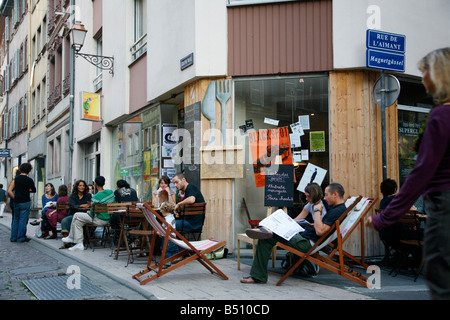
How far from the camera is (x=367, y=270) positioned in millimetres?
6145

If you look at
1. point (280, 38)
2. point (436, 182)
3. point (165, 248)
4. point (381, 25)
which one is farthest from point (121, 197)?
point (436, 182)

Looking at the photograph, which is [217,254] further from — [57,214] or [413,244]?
[57,214]

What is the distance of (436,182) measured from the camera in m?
2.58

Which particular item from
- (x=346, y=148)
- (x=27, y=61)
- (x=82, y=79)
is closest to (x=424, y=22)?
(x=346, y=148)

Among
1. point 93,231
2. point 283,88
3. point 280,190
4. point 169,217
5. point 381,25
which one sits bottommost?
point 93,231

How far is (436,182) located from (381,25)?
6137 millimetres

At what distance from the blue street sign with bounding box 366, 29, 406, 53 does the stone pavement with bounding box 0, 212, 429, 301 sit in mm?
3458

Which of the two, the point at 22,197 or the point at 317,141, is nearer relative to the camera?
the point at 317,141

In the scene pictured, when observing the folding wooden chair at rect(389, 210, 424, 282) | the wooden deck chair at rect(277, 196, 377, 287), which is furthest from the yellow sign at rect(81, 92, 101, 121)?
the folding wooden chair at rect(389, 210, 424, 282)

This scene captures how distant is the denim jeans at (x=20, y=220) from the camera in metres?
10.7

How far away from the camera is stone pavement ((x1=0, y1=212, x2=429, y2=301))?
5.03 metres

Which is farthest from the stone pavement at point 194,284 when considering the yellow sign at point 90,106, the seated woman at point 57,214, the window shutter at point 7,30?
the window shutter at point 7,30
